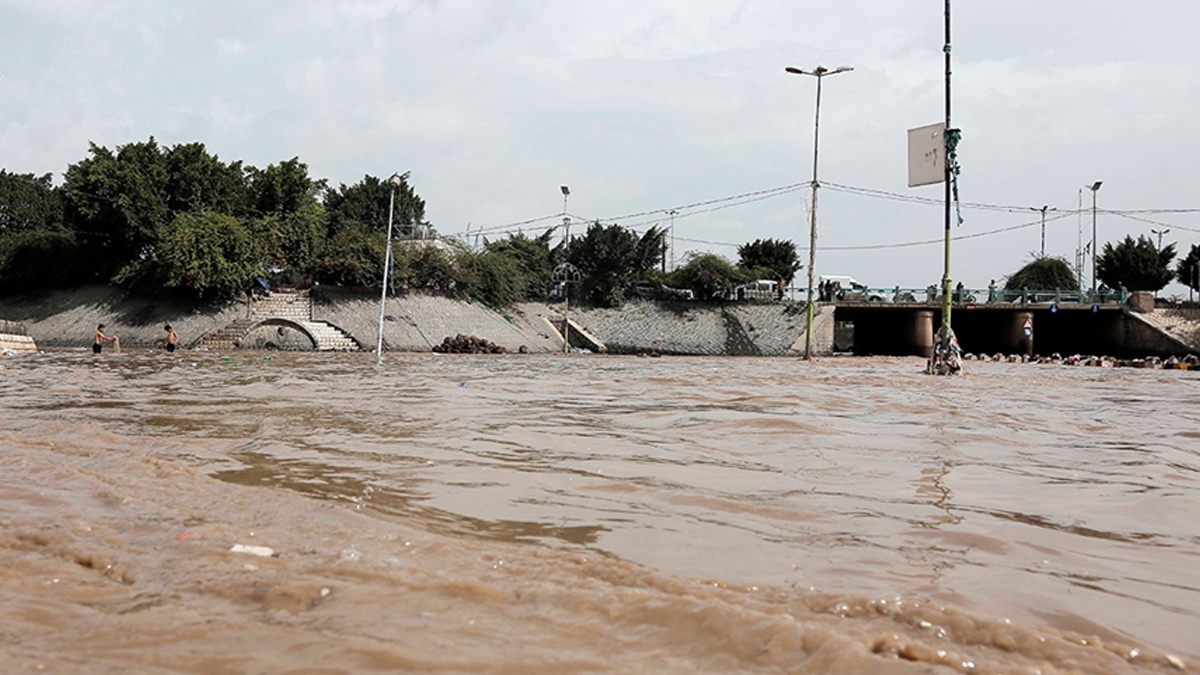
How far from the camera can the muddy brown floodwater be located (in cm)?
252

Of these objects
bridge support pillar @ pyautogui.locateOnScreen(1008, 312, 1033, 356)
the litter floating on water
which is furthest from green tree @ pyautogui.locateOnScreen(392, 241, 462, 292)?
the litter floating on water

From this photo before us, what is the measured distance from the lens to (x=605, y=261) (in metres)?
59.1

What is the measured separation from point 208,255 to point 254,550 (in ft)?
141

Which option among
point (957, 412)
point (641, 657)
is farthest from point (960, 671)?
point (957, 412)

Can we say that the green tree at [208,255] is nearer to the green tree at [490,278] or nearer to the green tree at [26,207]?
the green tree at [490,278]

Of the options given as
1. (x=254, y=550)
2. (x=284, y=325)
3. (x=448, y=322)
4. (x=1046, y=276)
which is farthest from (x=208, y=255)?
(x=1046, y=276)

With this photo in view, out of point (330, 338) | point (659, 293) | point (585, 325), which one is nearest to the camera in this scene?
point (330, 338)

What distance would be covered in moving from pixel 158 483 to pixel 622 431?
4.66 metres

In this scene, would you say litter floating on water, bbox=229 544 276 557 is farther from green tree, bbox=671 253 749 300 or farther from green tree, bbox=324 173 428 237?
green tree, bbox=324 173 428 237

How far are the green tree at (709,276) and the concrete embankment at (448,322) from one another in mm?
2318

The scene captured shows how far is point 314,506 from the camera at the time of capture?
454 cm

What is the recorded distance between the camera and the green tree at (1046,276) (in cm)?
6125

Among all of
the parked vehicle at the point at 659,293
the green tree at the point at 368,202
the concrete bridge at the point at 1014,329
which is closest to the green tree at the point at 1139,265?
the concrete bridge at the point at 1014,329

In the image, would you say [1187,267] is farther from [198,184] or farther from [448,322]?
[198,184]
